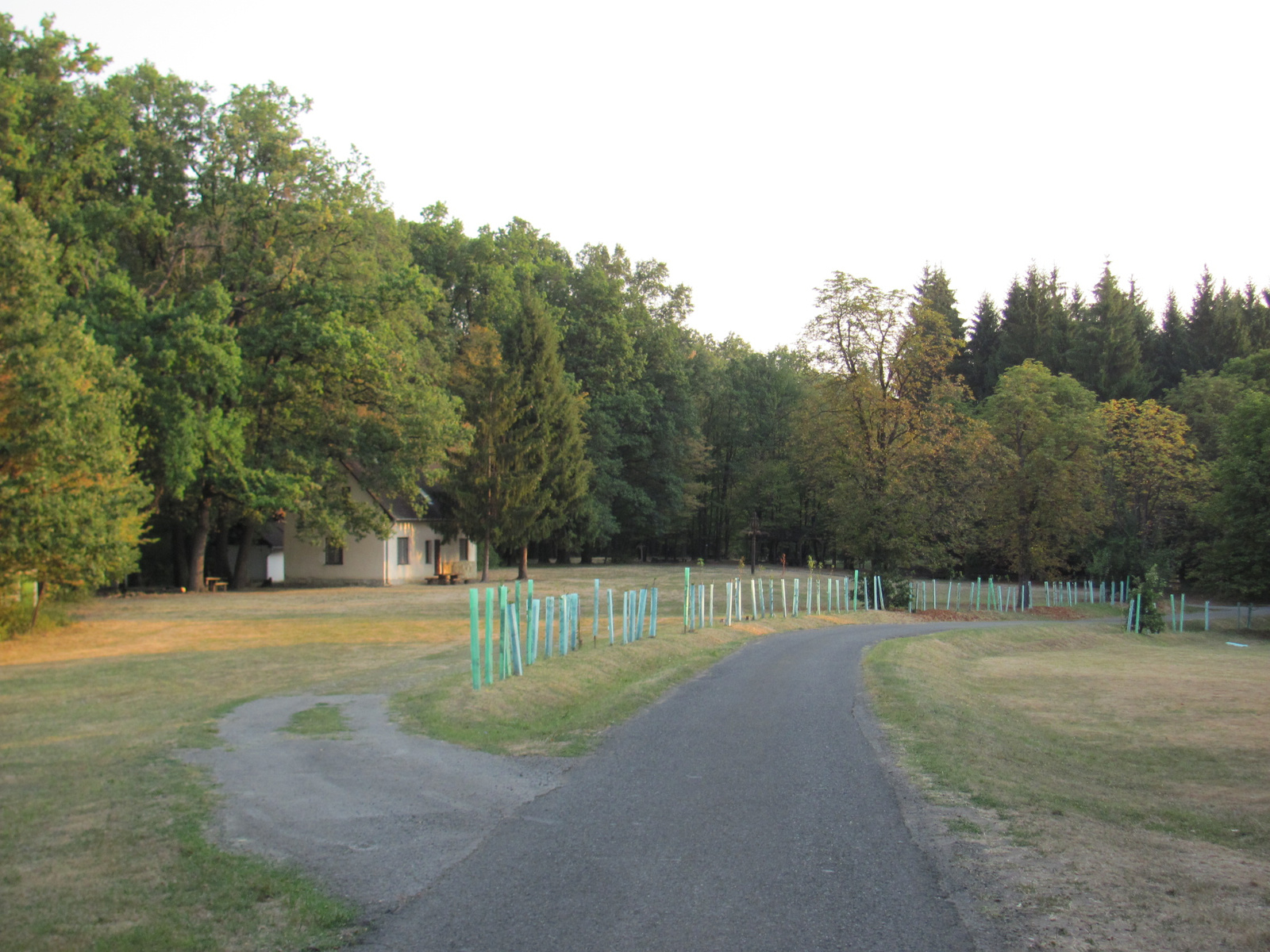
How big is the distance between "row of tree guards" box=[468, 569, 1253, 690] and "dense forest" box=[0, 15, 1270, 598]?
6.62ft

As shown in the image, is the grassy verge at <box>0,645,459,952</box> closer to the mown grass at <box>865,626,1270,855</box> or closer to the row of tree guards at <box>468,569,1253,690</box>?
the row of tree guards at <box>468,569,1253,690</box>

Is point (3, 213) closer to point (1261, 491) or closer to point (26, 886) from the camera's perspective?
point (26, 886)

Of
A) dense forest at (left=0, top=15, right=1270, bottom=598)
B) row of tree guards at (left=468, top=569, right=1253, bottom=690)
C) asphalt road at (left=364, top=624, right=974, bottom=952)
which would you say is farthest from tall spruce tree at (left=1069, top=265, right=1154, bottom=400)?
asphalt road at (left=364, top=624, right=974, bottom=952)

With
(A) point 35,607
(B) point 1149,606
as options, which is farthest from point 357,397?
(B) point 1149,606

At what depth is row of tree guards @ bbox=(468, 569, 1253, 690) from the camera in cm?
1489

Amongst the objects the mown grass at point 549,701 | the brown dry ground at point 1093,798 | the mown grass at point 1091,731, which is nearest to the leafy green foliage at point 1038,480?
the mown grass at point 1091,731

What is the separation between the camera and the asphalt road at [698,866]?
5.08 metres

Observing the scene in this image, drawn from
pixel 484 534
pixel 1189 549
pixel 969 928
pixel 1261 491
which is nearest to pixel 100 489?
pixel 969 928

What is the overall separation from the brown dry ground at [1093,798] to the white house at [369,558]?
2910 cm

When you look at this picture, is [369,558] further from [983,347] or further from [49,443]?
[983,347]

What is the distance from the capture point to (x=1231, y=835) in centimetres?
776

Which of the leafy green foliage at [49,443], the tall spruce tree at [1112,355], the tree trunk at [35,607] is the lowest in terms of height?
the tree trunk at [35,607]

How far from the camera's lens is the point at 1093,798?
9.05 meters

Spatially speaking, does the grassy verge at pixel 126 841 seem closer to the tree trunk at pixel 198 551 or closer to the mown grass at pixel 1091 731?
the mown grass at pixel 1091 731
